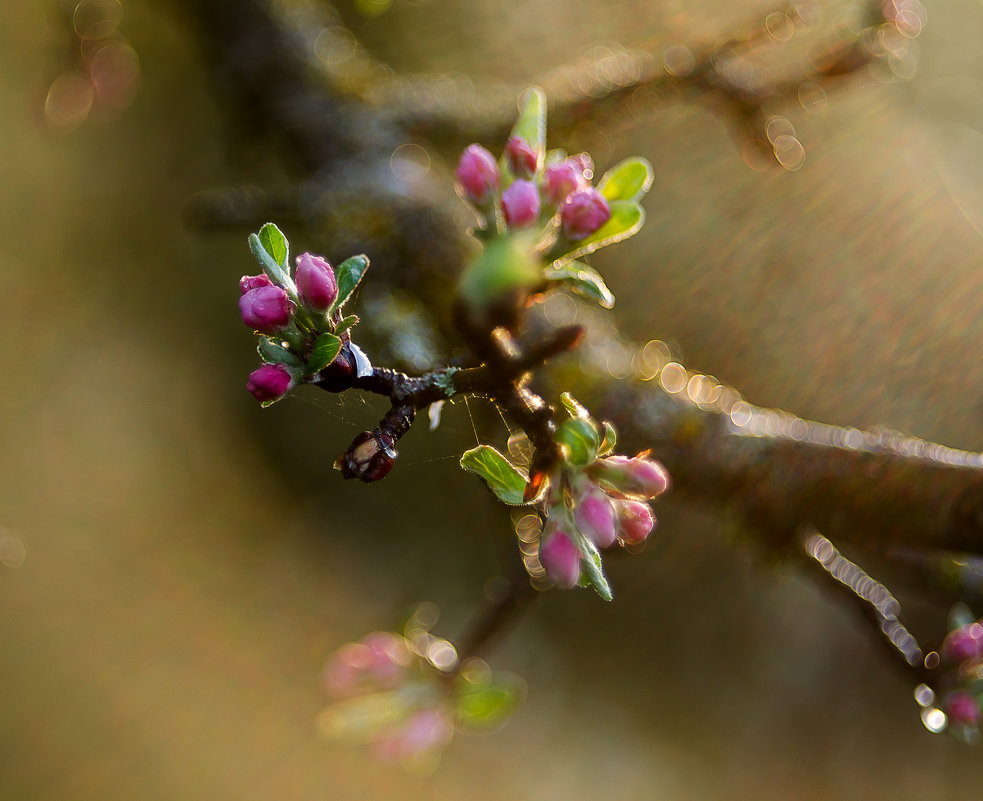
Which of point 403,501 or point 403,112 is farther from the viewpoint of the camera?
point 403,501

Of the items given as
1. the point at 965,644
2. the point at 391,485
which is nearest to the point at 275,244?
the point at 965,644

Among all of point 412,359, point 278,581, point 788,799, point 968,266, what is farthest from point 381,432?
point 788,799

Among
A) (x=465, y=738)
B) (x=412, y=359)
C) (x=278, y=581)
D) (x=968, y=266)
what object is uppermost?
(x=412, y=359)

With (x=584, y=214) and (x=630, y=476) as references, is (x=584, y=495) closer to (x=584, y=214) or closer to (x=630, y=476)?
(x=630, y=476)

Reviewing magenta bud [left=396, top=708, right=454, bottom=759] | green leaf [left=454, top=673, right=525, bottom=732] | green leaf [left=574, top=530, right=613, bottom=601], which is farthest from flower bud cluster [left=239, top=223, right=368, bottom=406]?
magenta bud [left=396, top=708, right=454, bottom=759]

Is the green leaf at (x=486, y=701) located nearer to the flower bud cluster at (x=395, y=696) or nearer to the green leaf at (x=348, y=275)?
the flower bud cluster at (x=395, y=696)

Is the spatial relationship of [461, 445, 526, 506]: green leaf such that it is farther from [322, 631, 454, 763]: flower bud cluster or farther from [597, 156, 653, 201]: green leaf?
[322, 631, 454, 763]: flower bud cluster

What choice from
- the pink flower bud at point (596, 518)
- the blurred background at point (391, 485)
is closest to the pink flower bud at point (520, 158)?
the pink flower bud at point (596, 518)

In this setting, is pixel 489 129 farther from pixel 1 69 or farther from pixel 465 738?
pixel 1 69
